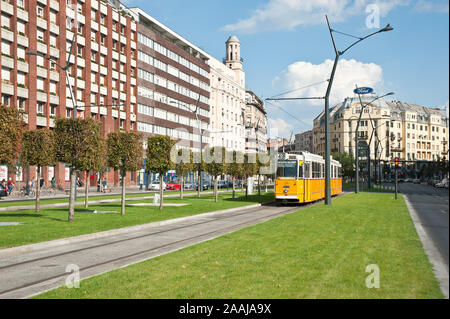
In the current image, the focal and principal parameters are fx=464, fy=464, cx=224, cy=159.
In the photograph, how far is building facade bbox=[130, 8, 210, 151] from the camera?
234 feet

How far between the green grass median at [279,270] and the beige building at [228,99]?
81.4 meters

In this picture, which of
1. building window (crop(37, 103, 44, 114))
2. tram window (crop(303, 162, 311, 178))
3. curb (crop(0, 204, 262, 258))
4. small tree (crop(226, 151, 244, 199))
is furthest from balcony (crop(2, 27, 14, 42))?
curb (crop(0, 204, 262, 258))

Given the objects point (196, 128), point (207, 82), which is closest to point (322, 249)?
point (196, 128)

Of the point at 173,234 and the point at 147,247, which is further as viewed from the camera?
the point at 173,234

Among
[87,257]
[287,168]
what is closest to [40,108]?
[287,168]

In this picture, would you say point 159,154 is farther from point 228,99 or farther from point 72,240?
point 228,99

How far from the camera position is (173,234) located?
14.5m

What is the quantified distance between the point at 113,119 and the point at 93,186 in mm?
A: 9591

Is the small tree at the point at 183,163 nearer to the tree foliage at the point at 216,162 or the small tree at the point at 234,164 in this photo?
the tree foliage at the point at 216,162

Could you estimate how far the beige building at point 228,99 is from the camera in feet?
318

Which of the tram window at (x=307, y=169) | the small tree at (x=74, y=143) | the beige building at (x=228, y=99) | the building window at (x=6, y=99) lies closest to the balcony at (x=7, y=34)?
the building window at (x=6, y=99)

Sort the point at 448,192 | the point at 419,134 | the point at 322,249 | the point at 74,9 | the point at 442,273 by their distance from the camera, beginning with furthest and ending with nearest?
the point at 419,134
the point at 74,9
the point at 322,249
the point at 448,192
the point at 442,273

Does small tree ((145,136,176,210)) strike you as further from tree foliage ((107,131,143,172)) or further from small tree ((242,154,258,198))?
small tree ((242,154,258,198))
